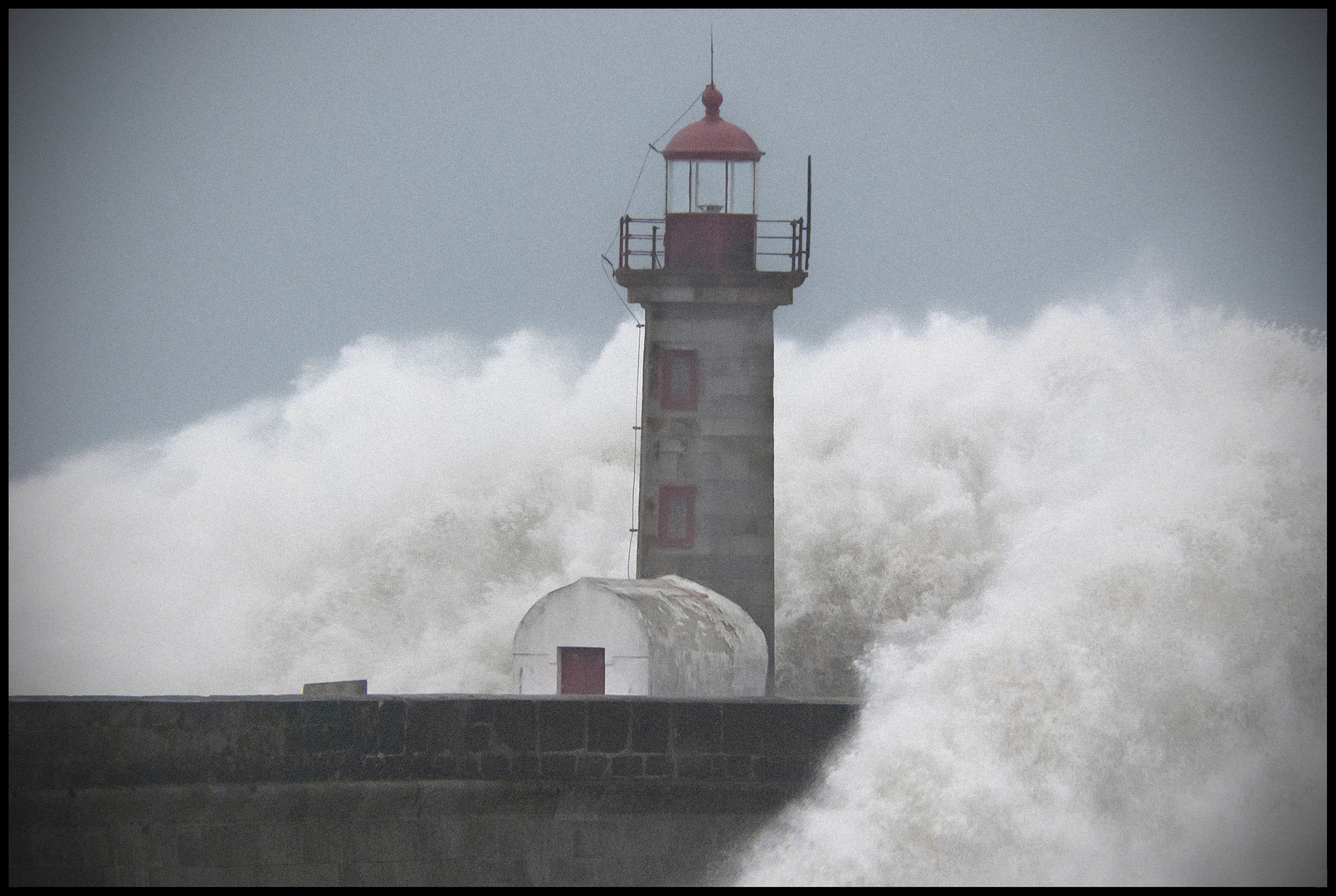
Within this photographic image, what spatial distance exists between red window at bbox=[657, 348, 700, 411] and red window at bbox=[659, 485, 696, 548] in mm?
550

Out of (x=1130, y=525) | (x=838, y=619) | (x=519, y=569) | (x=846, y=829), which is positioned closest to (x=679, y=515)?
(x=1130, y=525)

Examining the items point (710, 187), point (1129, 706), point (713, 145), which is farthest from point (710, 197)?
point (1129, 706)

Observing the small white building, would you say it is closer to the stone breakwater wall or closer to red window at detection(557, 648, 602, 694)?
red window at detection(557, 648, 602, 694)

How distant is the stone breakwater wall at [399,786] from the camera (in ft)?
27.3

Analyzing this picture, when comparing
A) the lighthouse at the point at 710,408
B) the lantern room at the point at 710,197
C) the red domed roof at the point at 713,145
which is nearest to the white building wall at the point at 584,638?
the lighthouse at the point at 710,408

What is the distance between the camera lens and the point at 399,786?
8.62m

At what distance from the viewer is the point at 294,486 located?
2316 cm

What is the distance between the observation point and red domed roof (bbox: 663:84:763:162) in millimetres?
13023

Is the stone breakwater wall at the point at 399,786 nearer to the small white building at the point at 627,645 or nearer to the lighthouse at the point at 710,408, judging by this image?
the small white building at the point at 627,645

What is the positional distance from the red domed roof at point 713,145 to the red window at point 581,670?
3.92 m

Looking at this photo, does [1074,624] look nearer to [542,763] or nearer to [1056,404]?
[542,763]

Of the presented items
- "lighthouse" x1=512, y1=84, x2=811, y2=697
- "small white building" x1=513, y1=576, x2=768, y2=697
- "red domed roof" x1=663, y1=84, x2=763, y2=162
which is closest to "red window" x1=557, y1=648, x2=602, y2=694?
"small white building" x1=513, y1=576, x2=768, y2=697

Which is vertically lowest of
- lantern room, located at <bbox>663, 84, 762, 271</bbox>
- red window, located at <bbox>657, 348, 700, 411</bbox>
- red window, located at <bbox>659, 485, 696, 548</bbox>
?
red window, located at <bbox>659, 485, 696, 548</bbox>

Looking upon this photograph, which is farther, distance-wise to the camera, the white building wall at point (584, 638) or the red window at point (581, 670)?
the red window at point (581, 670)
